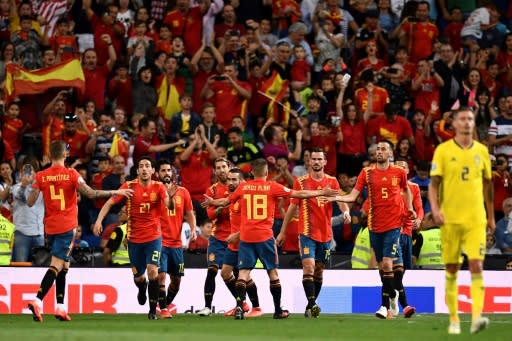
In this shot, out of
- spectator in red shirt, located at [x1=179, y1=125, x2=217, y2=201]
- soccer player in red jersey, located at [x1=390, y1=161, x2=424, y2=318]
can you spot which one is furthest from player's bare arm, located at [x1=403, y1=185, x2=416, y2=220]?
spectator in red shirt, located at [x1=179, y1=125, x2=217, y2=201]

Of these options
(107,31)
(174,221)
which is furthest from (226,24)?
(174,221)

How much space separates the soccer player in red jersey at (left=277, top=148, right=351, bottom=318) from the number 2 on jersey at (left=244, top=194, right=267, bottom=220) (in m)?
0.77

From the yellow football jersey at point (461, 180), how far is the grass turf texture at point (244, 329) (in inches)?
58.0

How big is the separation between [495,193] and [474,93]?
2.70 meters

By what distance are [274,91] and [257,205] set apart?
8.94m

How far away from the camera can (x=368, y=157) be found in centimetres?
2773

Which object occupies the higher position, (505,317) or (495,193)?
(495,193)

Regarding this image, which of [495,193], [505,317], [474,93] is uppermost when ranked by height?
[474,93]

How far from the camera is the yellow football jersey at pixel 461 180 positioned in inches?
610

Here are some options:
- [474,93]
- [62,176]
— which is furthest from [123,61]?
[62,176]

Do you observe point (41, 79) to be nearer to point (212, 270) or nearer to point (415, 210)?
point (212, 270)

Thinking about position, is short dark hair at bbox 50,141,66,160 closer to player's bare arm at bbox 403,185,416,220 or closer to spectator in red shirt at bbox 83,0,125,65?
player's bare arm at bbox 403,185,416,220

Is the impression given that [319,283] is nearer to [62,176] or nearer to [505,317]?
[505,317]

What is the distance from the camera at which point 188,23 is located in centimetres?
3038
